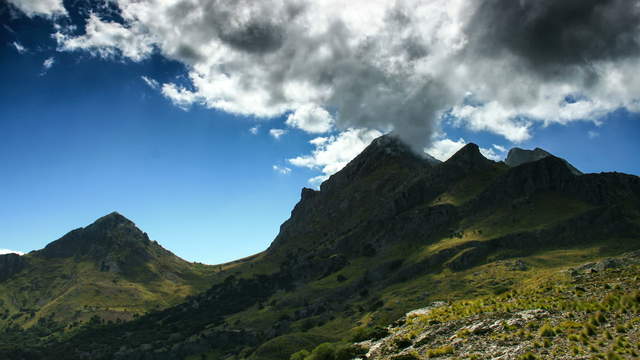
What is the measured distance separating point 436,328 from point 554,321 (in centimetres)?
1435

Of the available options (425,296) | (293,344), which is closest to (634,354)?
(293,344)

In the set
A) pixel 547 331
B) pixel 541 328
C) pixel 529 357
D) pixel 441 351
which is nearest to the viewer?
pixel 529 357

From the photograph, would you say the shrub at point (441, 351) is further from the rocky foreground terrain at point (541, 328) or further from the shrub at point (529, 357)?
the shrub at point (529, 357)

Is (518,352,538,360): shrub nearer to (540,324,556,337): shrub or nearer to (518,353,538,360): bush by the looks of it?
(518,353,538,360): bush

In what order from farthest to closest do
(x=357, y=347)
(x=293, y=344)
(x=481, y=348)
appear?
1. (x=293, y=344)
2. (x=357, y=347)
3. (x=481, y=348)

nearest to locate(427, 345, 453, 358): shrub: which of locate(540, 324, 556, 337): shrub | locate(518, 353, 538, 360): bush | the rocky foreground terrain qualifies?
the rocky foreground terrain

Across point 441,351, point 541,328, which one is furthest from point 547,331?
point 441,351

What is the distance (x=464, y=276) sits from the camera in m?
196

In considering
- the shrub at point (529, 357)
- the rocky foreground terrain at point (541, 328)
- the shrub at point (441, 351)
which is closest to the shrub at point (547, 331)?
the rocky foreground terrain at point (541, 328)

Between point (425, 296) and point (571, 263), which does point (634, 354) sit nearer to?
point (425, 296)

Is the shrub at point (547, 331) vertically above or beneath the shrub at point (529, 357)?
above

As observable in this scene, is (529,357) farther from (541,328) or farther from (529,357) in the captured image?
(541,328)

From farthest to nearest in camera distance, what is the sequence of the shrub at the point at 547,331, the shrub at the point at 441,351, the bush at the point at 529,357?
the shrub at the point at 441,351 → the shrub at the point at 547,331 → the bush at the point at 529,357

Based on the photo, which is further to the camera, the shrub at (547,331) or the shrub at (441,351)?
the shrub at (441,351)
